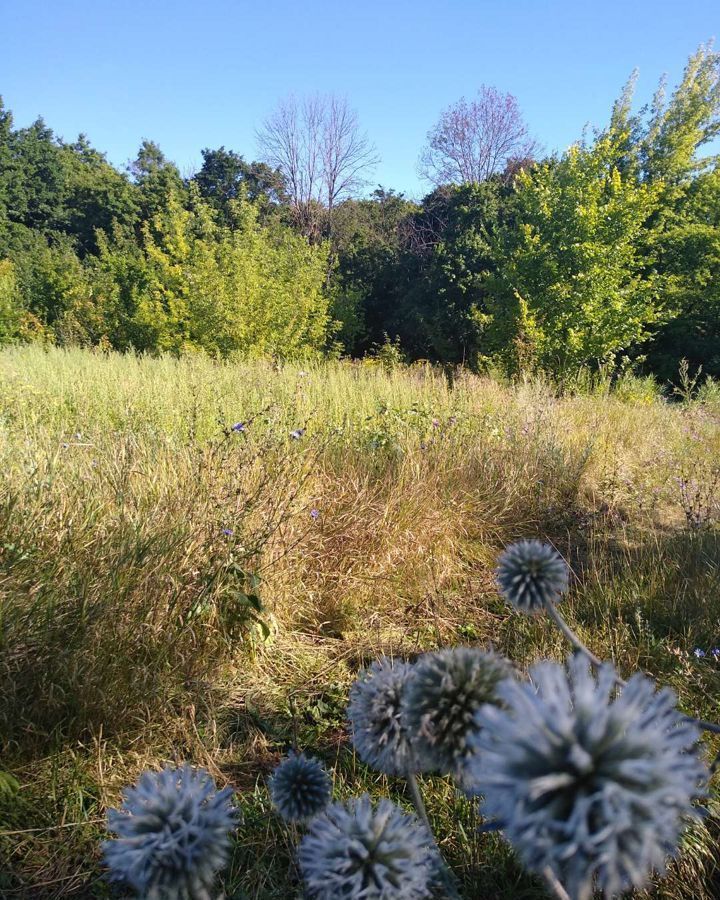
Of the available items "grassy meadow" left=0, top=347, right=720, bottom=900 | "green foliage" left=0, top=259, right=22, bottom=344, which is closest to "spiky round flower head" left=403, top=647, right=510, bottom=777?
"grassy meadow" left=0, top=347, right=720, bottom=900

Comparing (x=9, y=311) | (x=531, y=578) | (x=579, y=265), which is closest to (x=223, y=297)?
(x=579, y=265)

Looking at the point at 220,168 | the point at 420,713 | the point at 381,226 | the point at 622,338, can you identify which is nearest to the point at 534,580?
the point at 420,713

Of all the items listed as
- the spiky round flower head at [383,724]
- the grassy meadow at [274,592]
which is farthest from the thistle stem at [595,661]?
the grassy meadow at [274,592]

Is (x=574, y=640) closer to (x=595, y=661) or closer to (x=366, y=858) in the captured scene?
(x=595, y=661)

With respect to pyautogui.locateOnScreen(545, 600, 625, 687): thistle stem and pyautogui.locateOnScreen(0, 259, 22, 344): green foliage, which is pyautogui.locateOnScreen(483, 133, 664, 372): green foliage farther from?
pyautogui.locateOnScreen(0, 259, 22, 344): green foliage

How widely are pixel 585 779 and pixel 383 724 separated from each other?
568 millimetres

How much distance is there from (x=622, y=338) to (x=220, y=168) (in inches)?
1045

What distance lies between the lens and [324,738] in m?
2.41

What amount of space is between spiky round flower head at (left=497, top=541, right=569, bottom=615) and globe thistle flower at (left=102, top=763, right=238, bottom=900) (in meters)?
0.71

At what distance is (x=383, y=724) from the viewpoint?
42.0 inches

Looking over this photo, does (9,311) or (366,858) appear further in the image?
(9,311)

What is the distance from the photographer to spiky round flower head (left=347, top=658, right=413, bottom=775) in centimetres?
103

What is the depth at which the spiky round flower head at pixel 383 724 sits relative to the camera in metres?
1.03

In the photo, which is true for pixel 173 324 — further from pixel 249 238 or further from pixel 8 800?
pixel 8 800
